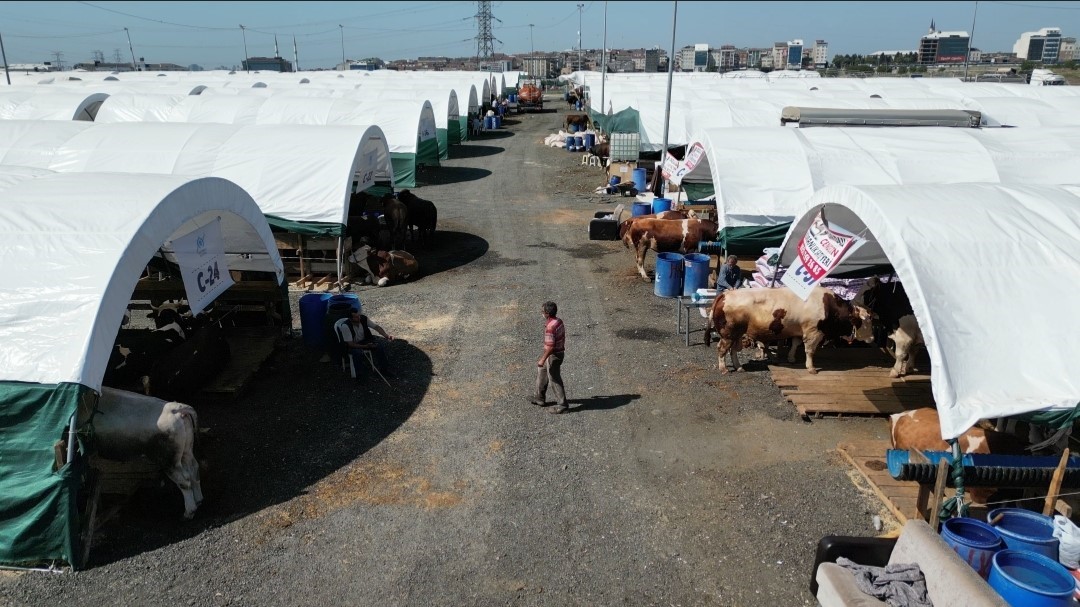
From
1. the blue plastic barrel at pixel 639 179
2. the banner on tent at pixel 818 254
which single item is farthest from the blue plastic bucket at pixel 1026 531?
the blue plastic barrel at pixel 639 179

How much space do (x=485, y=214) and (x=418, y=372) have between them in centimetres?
1243

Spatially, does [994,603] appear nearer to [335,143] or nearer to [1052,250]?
[1052,250]

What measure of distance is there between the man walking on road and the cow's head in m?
4.96

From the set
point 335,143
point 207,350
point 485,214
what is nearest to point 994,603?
point 207,350

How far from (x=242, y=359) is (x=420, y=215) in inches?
→ 343

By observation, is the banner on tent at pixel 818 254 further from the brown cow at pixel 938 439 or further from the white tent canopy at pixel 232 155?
the white tent canopy at pixel 232 155

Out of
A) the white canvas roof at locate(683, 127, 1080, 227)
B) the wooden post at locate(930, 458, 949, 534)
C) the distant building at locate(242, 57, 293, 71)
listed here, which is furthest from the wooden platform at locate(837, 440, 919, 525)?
the distant building at locate(242, 57, 293, 71)

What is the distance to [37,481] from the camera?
6949 millimetres

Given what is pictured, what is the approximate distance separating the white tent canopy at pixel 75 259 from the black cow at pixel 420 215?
9411 mm

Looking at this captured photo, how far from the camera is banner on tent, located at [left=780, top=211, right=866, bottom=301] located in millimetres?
9047

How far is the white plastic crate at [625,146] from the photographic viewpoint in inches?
1136

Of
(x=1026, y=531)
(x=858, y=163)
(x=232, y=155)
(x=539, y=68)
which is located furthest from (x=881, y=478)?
(x=539, y=68)

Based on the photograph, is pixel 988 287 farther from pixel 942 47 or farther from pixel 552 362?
pixel 942 47

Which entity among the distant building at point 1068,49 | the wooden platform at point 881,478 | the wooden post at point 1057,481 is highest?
the distant building at point 1068,49
